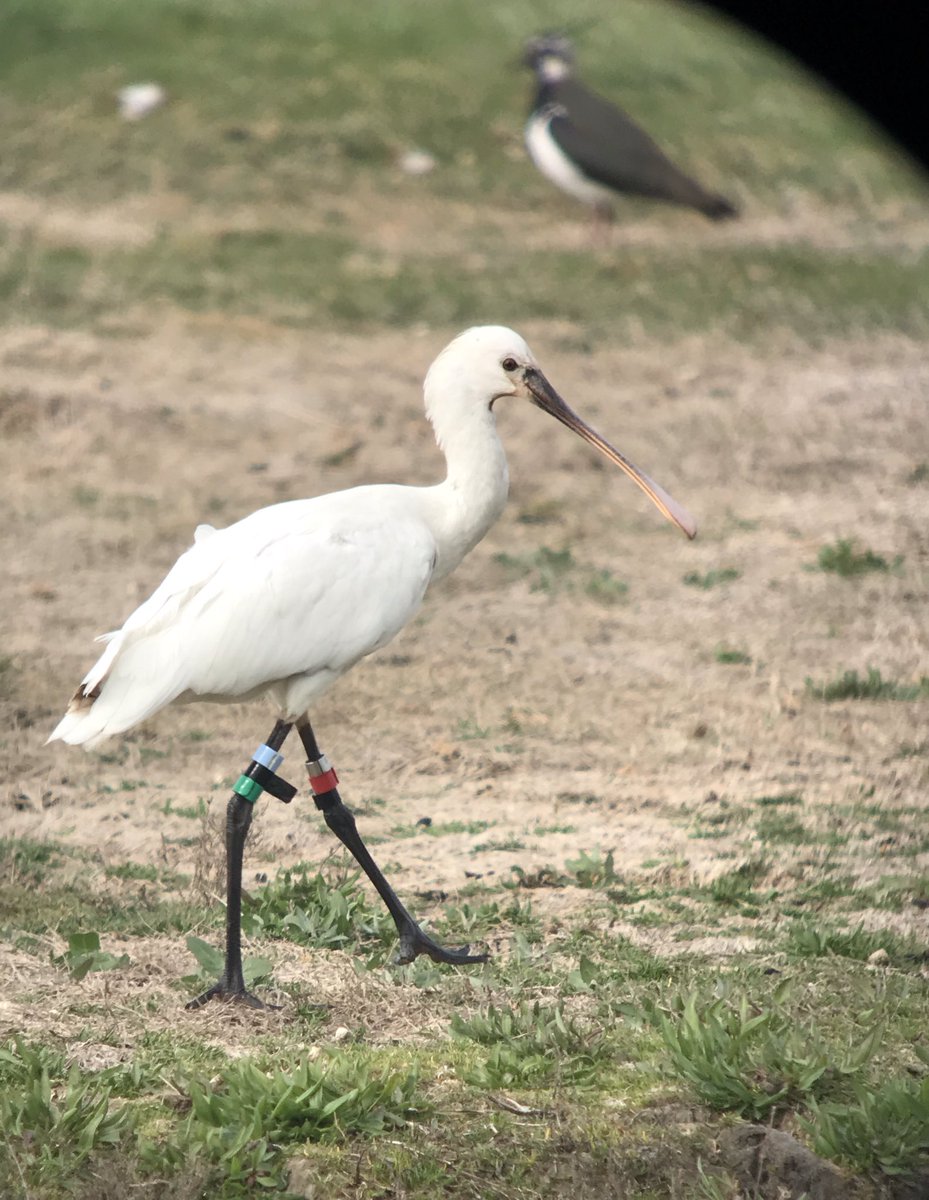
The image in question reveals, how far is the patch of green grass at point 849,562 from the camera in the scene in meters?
8.98

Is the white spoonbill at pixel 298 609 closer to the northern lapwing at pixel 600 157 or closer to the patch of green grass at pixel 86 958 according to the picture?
the patch of green grass at pixel 86 958

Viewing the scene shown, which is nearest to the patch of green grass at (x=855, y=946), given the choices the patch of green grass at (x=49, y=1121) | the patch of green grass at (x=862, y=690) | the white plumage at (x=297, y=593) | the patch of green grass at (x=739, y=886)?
the patch of green grass at (x=739, y=886)

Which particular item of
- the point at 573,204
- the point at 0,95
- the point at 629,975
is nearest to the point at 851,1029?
the point at 629,975

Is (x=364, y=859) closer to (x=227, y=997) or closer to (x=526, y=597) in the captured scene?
(x=227, y=997)

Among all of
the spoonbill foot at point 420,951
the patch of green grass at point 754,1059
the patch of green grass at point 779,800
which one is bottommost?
the patch of green grass at point 779,800

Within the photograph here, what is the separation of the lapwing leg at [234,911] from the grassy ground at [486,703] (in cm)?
10

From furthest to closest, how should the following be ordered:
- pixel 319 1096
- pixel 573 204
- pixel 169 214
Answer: pixel 573 204 < pixel 169 214 < pixel 319 1096

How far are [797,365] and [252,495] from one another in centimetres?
470

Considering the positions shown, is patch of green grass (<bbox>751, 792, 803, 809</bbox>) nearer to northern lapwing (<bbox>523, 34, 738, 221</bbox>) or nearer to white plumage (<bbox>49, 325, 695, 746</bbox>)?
white plumage (<bbox>49, 325, 695, 746</bbox>)

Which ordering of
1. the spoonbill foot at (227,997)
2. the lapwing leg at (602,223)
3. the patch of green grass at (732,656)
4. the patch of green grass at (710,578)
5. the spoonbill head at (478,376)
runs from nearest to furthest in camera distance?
1. the spoonbill foot at (227,997)
2. the spoonbill head at (478,376)
3. the patch of green grass at (732,656)
4. the patch of green grass at (710,578)
5. the lapwing leg at (602,223)

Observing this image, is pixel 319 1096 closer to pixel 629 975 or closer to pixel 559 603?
pixel 629 975

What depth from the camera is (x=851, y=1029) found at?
14.9ft

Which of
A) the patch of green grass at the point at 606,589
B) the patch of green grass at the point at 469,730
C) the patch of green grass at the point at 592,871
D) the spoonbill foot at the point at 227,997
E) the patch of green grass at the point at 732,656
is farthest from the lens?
the patch of green grass at the point at 606,589

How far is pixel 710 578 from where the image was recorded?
8969mm
